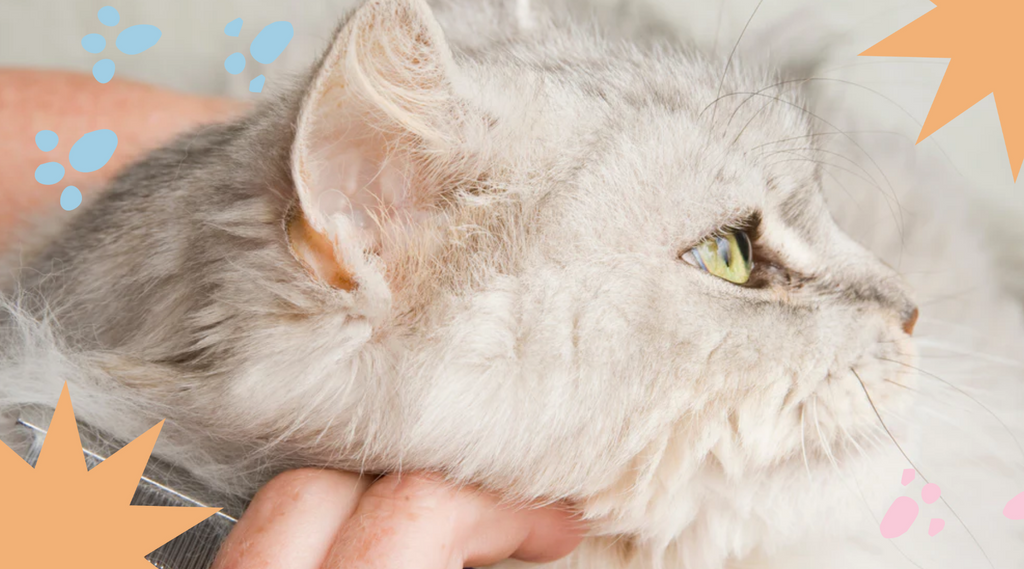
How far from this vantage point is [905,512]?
3.43ft

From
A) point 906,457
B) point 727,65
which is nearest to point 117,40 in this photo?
point 727,65

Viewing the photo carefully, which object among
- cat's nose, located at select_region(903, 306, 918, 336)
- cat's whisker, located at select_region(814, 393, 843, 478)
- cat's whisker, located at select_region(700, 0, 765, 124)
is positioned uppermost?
cat's whisker, located at select_region(700, 0, 765, 124)

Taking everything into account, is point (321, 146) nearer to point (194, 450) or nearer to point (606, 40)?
point (194, 450)

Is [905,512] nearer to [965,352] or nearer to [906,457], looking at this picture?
[906,457]

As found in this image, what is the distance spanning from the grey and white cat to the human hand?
0.03m

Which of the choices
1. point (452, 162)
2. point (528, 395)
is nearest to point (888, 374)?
point (528, 395)

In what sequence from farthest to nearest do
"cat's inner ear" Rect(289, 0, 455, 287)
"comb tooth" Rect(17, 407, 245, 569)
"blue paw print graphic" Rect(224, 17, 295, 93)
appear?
"blue paw print graphic" Rect(224, 17, 295, 93) < "comb tooth" Rect(17, 407, 245, 569) < "cat's inner ear" Rect(289, 0, 455, 287)

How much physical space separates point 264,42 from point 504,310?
1.04 m

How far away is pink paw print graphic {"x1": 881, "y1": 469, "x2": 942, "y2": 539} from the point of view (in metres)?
1.02

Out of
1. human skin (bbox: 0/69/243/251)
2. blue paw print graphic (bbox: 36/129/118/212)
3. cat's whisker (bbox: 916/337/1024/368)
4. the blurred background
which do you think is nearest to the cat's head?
cat's whisker (bbox: 916/337/1024/368)

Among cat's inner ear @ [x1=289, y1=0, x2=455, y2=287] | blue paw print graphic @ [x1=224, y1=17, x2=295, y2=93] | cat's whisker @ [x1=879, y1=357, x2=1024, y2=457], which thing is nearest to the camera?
cat's inner ear @ [x1=289, y1=0, x2=455, y2=287]

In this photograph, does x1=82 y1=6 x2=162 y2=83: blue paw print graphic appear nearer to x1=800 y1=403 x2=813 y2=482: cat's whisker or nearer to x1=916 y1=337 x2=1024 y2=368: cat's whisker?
x1=800 y1=403 x2=813 y2=482: cat's whisker

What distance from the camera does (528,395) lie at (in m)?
0.76

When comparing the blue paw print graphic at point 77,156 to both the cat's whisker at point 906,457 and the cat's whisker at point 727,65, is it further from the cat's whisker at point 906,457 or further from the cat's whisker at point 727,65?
the cat's whisker at point 906,457
